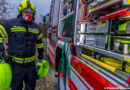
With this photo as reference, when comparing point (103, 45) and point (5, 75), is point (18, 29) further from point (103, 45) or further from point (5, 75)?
point (103, 45)

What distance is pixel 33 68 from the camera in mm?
2576

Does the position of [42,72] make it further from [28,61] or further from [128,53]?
[128,53]

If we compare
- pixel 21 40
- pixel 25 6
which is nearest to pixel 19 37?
pixel 21 40

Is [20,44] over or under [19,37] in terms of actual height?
under

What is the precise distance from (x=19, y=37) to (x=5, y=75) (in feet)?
2.28

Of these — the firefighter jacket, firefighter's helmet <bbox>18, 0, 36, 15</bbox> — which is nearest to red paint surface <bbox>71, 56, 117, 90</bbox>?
the firefighter jacket

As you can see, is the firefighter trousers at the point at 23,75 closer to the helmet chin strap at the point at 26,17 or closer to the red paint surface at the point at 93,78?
the helmet chin strap at the point at 26,17

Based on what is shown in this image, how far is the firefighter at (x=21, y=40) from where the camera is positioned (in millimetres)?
2232

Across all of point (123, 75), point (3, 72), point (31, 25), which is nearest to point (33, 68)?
point (3, 72)

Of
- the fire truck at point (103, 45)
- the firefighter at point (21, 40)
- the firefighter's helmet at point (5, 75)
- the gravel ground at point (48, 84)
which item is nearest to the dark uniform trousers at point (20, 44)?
the firefighter at point (21, 40)

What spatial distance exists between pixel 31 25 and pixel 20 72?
3.01ft

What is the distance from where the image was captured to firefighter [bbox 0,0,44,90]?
2232 mm

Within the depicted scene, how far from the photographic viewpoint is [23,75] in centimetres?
241

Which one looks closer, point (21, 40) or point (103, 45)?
point (103, 45)
